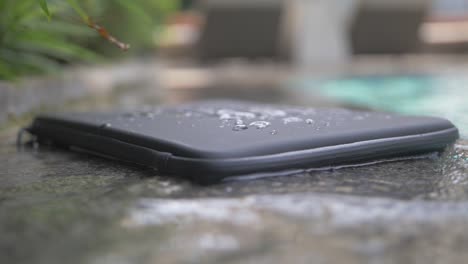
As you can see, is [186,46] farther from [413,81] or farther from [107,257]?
[107,257]

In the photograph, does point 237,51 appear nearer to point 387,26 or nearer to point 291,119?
point 387,26

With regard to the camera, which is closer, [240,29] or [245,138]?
[245,138]

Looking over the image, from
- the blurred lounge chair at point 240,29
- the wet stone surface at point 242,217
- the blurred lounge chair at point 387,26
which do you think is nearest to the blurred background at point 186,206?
the wet stone surface at point 242,217

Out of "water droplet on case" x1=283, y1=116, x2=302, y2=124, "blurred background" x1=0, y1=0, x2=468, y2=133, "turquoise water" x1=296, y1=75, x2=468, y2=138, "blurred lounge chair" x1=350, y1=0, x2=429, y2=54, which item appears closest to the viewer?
"water droplet on case" x1=283, y1=116, x2=302, y2=124

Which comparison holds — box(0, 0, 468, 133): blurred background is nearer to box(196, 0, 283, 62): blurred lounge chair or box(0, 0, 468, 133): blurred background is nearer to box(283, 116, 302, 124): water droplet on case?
box(196, 0, 283, 62): blurred lounge chair

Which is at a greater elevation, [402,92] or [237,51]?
[237,51]

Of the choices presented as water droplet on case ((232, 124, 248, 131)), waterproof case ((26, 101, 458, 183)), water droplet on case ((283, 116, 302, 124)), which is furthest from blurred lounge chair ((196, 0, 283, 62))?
water droplet on case ((232, 124, 248, 131))

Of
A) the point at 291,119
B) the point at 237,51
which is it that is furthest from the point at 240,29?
the point at 291,119
